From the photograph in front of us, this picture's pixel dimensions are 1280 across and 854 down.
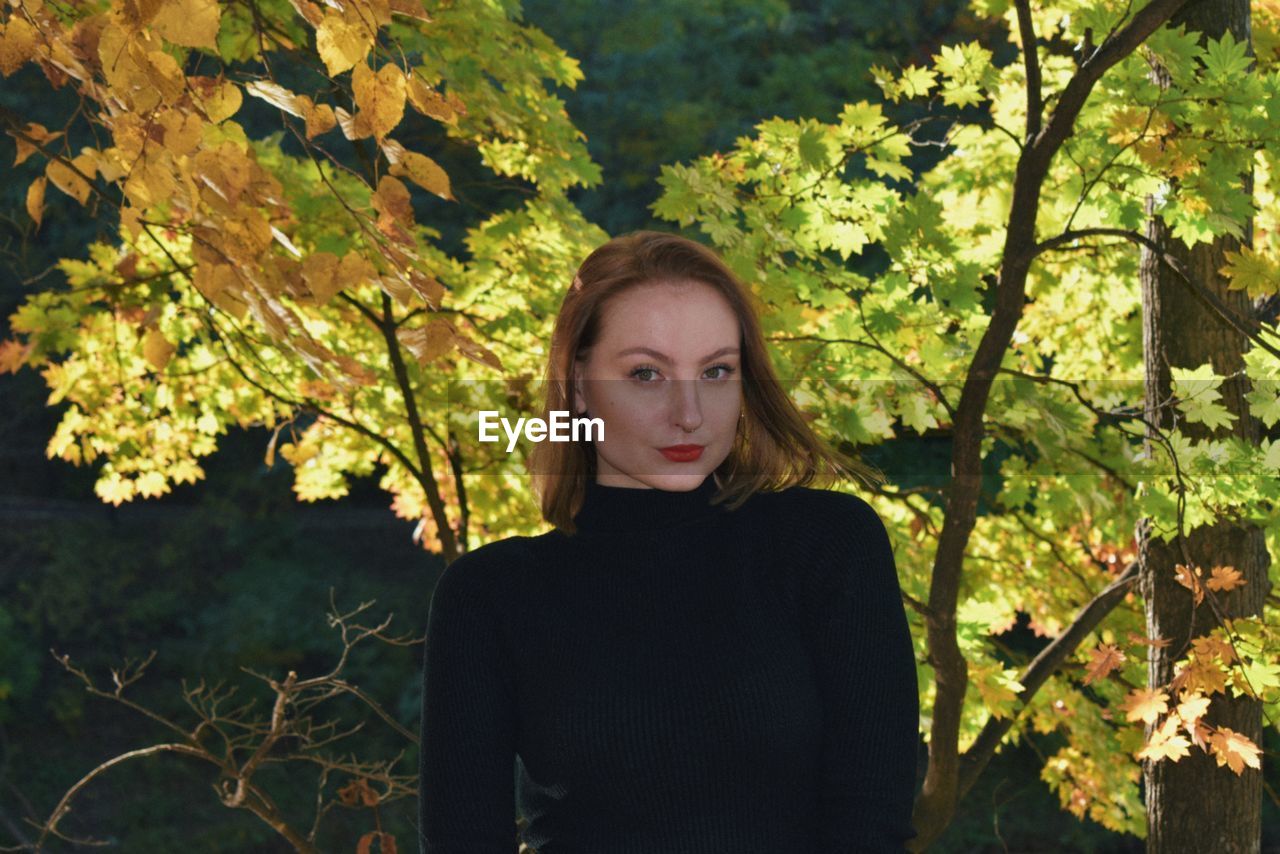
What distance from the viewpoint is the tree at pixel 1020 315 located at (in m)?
3.29

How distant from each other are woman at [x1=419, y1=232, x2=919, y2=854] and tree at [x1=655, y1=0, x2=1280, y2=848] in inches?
55.4

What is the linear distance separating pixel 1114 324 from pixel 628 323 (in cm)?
329

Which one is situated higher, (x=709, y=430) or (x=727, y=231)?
(x=727, y=231)

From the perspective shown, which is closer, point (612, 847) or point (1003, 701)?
point (612, 847)

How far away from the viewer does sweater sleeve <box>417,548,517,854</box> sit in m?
1.94

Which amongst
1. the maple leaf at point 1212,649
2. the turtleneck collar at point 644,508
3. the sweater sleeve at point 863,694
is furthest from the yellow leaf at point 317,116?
the maple leaf at point 1212,649

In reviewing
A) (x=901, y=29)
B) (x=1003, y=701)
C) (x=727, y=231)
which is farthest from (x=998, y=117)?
(x=901, y=29)

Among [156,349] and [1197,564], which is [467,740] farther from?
[1197,564]

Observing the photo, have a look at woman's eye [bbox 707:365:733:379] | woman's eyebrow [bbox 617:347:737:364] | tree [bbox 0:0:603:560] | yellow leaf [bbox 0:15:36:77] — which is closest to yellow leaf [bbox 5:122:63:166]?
tree [bbox 0:0:603:560]

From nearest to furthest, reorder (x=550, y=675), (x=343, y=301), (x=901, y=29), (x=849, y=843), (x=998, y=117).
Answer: (x=849, y=843), (x=550, y=675), (x=998, y=117), (x=343, y=301), (x=901, y=29)

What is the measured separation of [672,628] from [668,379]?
0.34m

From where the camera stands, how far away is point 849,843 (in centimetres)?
180

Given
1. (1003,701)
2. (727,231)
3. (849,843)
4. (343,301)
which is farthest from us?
(343,301)

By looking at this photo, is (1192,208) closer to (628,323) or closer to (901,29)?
(628,323)
